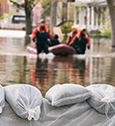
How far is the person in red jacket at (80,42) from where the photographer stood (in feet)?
73.8

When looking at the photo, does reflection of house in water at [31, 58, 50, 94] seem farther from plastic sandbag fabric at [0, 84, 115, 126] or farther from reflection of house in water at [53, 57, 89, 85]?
plastic sandbag fabric at [0, 84, 115, 126]

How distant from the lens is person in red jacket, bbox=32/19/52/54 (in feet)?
67.9

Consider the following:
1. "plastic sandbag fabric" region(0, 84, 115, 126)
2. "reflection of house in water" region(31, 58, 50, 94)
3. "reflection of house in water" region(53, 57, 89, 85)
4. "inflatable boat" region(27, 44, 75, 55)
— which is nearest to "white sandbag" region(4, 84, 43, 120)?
"plastic sandbag fabric" region(0, 84, 115, 126)

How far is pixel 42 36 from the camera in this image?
21.3 meters

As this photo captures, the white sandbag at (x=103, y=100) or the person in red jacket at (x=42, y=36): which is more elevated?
the white sandbag at (x=103, y=100)

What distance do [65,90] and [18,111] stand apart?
0.50 meters

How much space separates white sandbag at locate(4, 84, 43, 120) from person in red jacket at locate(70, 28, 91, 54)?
59.1 ft

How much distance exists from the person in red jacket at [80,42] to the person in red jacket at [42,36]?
1314 mm

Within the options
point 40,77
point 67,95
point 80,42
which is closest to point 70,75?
point 40,77

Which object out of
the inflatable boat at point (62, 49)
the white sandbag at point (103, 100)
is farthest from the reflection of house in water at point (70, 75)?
the white sandbag at point (103, 100)

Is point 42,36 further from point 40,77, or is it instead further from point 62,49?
point 40,77

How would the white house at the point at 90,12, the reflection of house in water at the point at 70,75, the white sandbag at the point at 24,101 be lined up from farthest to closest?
1. the white house at the point at 90,12
2. the reflection of house in water at the point at 70,75
3. the white sandbag at the point at 24,101

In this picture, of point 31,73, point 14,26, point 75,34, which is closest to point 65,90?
point 31,73

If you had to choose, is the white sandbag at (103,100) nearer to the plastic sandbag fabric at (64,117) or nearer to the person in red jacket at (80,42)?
the plastic sandbag fabric at (64,117)
